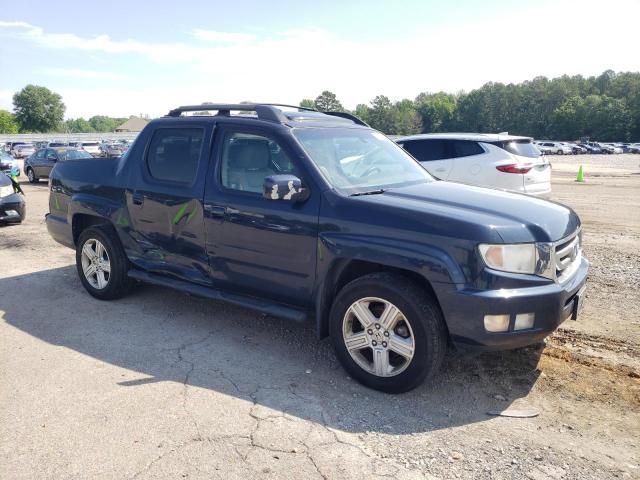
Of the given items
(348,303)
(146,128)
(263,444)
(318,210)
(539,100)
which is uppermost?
(539,100)

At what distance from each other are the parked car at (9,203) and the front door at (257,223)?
7.33 metres

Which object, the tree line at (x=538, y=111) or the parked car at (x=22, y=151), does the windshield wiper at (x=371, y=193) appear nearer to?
the parked car at (x=22, y=151)

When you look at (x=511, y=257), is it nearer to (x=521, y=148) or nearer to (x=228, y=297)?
(x=228, y=297)

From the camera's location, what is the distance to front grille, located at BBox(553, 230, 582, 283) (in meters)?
3.63

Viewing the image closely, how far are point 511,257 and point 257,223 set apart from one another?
1912 mm

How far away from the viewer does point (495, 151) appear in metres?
9.62

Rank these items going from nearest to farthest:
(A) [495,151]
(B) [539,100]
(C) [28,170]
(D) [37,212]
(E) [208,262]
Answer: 1. (E) [208,262]
2. (A) [495,151]
3. (D) [37,212]
4. (C) [28,170]
5. (B) [539,100]

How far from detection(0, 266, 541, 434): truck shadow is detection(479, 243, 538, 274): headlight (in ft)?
3.11

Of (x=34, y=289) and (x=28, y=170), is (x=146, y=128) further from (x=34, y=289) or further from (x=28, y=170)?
(x=28, y=170)

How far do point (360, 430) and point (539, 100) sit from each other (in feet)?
438

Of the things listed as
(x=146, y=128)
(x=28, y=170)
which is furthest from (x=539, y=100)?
(x=146, y=128)

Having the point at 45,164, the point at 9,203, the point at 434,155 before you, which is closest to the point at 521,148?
the point at 434,155

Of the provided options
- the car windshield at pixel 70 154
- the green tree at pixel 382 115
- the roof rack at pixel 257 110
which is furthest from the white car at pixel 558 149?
the roof rack at pixel 257 110

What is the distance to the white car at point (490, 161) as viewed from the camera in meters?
9.45
